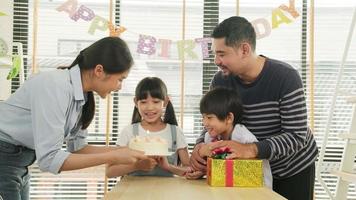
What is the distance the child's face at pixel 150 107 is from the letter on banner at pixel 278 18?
150cm

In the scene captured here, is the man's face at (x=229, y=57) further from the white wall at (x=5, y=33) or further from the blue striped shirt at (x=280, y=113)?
the white wall at (x=5, y=33)

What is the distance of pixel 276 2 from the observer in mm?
3383

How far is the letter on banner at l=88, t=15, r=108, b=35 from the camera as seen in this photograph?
125 inches

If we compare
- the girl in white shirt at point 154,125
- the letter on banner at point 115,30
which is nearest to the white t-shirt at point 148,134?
the girl in white shirt at point 154,125

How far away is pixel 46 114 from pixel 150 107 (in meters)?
0.70

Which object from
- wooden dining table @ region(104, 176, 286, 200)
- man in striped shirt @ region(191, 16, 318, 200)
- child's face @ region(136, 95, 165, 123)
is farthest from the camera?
child's face @ region(136, 95, 165, 123)

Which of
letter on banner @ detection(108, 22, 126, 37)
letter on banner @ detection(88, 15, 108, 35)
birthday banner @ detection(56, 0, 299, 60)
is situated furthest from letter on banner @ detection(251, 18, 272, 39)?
letter on banner @ detection(88, 15, 108, 35)

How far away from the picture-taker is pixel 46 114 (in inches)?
53.7

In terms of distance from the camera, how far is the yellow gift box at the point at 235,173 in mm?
1374

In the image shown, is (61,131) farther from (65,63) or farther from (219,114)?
(65,63)

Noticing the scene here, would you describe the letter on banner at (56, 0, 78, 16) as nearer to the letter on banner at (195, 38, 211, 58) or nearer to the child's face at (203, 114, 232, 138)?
the letter on banner at (195, 38, 211, 58)

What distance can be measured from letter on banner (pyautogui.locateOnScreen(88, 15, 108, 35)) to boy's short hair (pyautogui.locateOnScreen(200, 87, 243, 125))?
1.72 meters

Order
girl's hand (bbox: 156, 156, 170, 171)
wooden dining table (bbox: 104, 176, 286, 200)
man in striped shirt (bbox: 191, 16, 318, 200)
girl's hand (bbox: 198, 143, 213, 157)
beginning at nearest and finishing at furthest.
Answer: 1. wooden dining table (bbox: 104, 176, 286, 200)
2. girl's hand (bbox: 198, 143, 213, 157)
3. man in striped shirt (bbox: 191, 16, 318, 200)
4. girl's hand (bbox: 156, 156, 170, 171)

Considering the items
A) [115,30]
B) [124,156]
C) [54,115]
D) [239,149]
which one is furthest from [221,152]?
[115,30]
